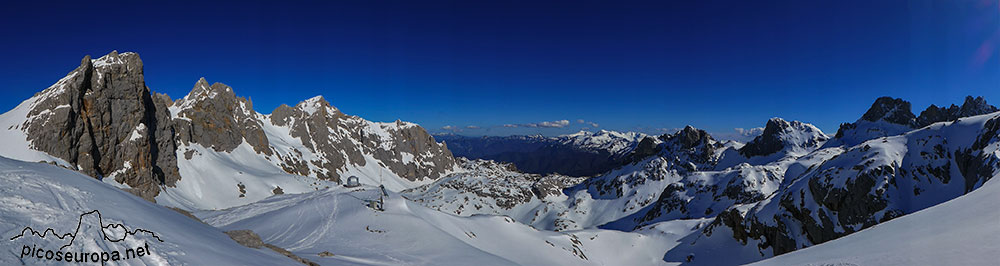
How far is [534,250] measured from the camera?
52.6 m

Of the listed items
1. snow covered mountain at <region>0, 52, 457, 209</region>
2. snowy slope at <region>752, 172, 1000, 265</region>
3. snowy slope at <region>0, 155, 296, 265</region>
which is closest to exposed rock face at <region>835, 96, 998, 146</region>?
snowy slope at <region>752, 172, 1000, 265</region>

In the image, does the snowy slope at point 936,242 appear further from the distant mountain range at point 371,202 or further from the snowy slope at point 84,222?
the snowy slope at point 84,222

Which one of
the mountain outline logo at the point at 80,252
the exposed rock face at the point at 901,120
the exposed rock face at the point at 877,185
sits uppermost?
the exposed rock face at the point at 901,120

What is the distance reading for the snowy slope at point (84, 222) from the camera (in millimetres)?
9344

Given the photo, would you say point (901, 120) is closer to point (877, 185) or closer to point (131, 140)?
point (877, 185)

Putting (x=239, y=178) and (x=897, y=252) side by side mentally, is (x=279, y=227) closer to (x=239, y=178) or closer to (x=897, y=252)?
(x=897, y=252)

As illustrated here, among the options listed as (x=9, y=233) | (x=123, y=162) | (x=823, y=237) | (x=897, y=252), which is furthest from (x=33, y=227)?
(x=123, y=162)

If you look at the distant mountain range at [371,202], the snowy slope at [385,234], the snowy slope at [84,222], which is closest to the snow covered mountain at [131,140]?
the distant mountain range at [371,202]

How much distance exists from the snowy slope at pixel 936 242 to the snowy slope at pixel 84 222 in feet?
67.8

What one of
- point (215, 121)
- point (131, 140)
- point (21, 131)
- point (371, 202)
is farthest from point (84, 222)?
point (215, 121)

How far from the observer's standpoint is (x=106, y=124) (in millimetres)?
71875

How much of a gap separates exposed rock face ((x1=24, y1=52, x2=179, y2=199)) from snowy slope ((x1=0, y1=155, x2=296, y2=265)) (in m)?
64.0

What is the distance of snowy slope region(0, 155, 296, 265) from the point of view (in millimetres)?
9344

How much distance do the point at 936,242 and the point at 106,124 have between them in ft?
366
